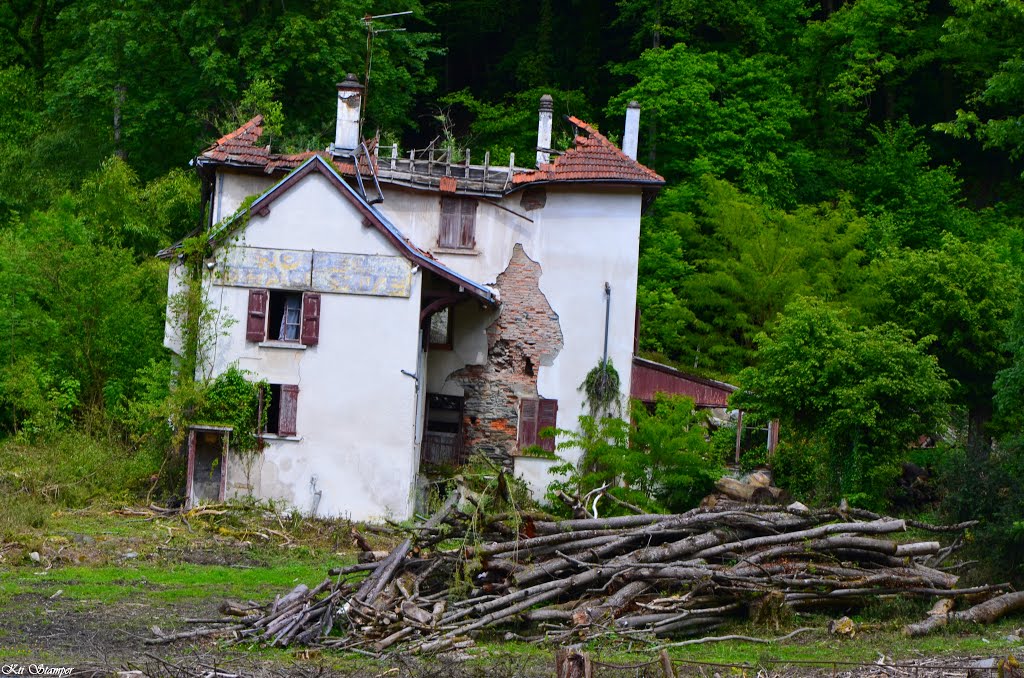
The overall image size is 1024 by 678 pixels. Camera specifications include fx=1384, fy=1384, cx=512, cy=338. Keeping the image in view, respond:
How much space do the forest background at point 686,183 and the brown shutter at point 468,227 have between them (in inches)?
133

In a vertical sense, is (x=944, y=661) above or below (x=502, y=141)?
below

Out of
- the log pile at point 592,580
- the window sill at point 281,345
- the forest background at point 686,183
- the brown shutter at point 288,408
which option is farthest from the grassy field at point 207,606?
the window sill at point 281,345

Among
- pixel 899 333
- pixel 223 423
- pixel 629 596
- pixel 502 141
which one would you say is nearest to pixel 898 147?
pixel 502 141

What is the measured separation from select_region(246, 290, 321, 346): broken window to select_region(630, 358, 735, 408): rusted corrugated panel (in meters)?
7.77

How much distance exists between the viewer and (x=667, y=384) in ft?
104

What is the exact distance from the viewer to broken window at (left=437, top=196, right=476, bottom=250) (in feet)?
104

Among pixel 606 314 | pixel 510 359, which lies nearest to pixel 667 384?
pixel 606 314

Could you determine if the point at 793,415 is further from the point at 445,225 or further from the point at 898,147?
the point at 898,147

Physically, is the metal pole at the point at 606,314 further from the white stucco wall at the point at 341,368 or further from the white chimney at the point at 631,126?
the white stucco wall at the point at 341,368

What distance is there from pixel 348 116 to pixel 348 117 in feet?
0.10

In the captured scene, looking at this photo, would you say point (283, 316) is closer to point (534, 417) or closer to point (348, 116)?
point (348, 116)

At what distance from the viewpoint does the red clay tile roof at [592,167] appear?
3116 centimetres

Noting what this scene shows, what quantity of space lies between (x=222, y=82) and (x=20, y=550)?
20.6 meters

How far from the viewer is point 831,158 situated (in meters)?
47.2
